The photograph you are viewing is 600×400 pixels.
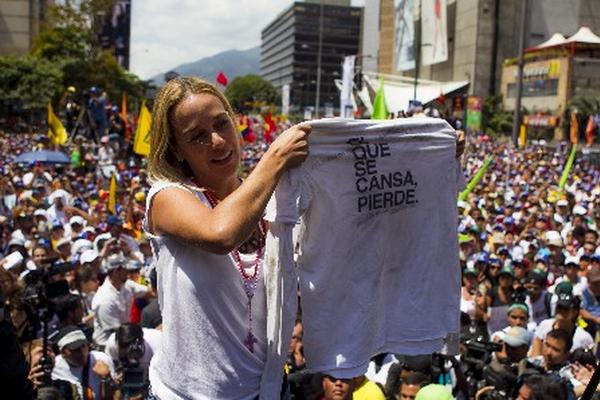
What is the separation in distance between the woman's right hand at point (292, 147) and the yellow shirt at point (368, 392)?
2974 millimetres

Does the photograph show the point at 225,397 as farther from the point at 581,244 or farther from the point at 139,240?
the point at 581,244

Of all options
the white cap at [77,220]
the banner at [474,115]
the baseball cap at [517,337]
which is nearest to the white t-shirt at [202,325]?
the baseball cap at [517,337]

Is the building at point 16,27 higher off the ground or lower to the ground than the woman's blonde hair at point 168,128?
higher

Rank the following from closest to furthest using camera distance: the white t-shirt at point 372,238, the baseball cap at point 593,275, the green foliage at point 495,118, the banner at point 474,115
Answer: the white t-shirt at point 372,238, the baseball cap at point 593,275, the banner at point 474,115, the green foliage at point 495,118

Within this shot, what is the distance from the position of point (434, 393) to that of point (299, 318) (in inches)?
36.5

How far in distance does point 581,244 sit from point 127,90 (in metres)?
45.5

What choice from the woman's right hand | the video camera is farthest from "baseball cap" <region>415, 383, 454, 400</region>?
the woman's right hand

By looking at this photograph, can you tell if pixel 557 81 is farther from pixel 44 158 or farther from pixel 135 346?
pixel 135 346

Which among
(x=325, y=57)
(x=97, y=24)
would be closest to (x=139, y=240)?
(x=97, y=24)

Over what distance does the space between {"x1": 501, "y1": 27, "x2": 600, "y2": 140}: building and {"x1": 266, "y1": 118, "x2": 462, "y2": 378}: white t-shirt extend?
148 feet

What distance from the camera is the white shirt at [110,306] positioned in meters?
6.30

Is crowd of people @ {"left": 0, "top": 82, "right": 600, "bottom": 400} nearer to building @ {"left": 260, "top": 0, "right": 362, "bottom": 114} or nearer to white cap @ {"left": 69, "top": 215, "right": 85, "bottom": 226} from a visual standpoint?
white cap @ {"left": 69, "top": 215, "right": 85, "bottom": 226}

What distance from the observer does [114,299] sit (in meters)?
6.46

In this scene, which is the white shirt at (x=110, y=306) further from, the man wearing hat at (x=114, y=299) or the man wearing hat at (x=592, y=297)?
the man wearing hat at (x=592, y=297)
